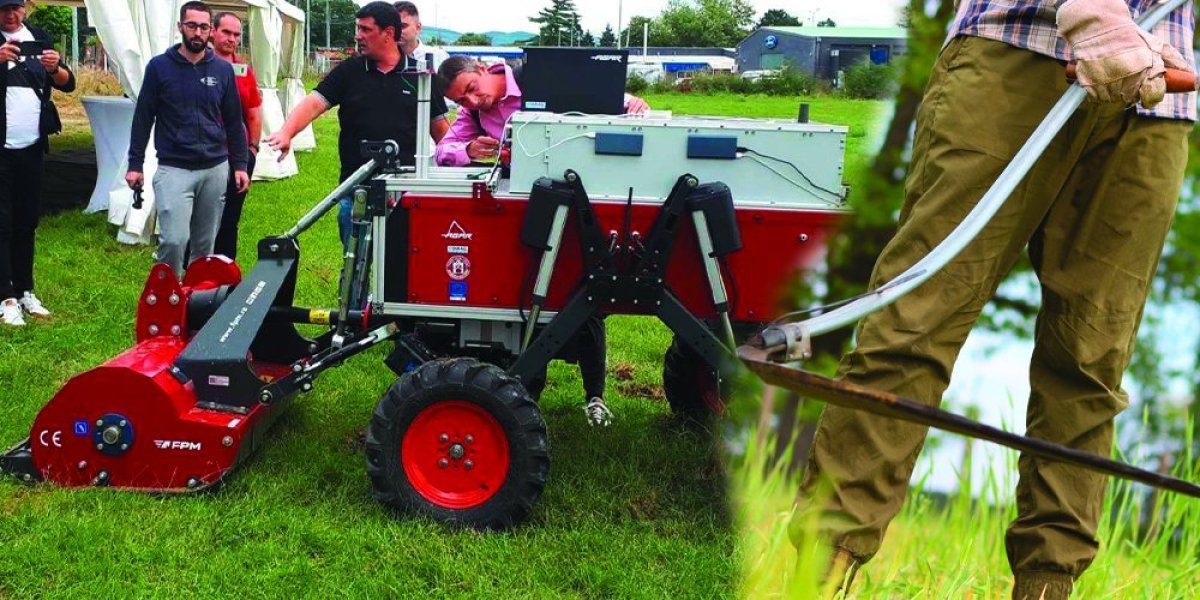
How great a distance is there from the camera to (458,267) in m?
3.80

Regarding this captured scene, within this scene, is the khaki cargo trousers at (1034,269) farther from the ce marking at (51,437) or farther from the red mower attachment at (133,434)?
the ce marking at (51,437)

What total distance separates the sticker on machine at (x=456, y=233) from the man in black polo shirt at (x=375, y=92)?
1.89 metres

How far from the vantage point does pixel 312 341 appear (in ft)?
14.6

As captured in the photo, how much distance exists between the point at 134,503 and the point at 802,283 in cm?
271

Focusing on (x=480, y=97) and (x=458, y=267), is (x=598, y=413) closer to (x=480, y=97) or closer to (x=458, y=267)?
(x=458, y=267)

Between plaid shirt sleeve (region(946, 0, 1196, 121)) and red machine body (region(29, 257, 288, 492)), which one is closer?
plaid shirt sleeve (region(946, 0, 1196, 121))

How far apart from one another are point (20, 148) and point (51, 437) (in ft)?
9.38

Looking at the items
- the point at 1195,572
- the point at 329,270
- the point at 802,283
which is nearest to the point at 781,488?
the point at 802,283

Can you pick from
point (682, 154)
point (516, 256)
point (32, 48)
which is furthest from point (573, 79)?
point (32, 48)

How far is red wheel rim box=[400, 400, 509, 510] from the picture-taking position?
365cm

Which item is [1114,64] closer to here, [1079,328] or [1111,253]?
[1111,253]

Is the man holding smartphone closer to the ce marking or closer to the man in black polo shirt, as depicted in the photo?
the man in black polo shirt

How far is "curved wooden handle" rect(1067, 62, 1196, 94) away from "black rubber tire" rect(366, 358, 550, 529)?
2.12m

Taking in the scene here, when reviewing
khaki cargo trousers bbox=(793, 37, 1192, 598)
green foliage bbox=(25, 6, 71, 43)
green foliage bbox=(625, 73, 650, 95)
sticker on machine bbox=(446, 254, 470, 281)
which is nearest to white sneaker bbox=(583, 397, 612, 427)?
sticker on machine bbox=(446, 254, 470, 281)
